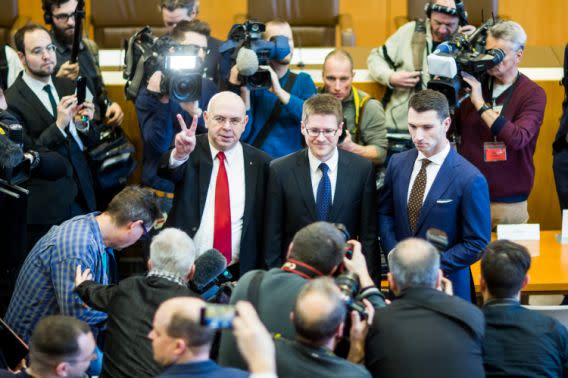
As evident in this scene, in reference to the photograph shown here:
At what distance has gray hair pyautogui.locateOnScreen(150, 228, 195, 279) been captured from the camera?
371cm

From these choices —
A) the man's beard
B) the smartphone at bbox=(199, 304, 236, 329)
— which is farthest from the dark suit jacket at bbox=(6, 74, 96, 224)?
the smartphone at bbox=(199, 304, 236, 329)

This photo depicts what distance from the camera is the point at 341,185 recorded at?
15.2 ft

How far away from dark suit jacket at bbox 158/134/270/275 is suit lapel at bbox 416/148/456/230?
0.79m

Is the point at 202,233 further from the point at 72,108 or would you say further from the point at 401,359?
the point at 401,359

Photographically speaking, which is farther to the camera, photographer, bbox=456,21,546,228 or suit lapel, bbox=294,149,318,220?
photographer, bbox=456,21,546,228

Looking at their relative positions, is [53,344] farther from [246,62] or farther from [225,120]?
[246,62]

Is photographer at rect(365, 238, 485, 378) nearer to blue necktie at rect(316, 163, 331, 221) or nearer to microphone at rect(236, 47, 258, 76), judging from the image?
blue necktie at rect(316, 163, 331, 221)

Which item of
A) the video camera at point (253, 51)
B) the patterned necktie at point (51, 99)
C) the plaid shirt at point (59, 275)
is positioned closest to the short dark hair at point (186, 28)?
the video camera at point (253, 51)

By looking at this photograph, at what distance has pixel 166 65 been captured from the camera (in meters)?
5.13

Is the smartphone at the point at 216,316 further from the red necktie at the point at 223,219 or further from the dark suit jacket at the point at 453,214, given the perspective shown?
the red necktie at the point at 223,219

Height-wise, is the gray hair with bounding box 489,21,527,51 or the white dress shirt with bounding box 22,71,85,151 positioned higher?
the gray hair with bounding box 489,21,527,51

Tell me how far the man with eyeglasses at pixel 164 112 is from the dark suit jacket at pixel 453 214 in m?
1.21

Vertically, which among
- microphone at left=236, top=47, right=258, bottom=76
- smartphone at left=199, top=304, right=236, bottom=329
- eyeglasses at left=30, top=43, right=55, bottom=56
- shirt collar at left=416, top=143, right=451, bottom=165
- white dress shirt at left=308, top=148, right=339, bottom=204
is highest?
eyeglasses at left=30, top=43, right=55, bottom=56

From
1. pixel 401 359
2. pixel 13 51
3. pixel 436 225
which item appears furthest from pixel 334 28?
pixel 401 359
